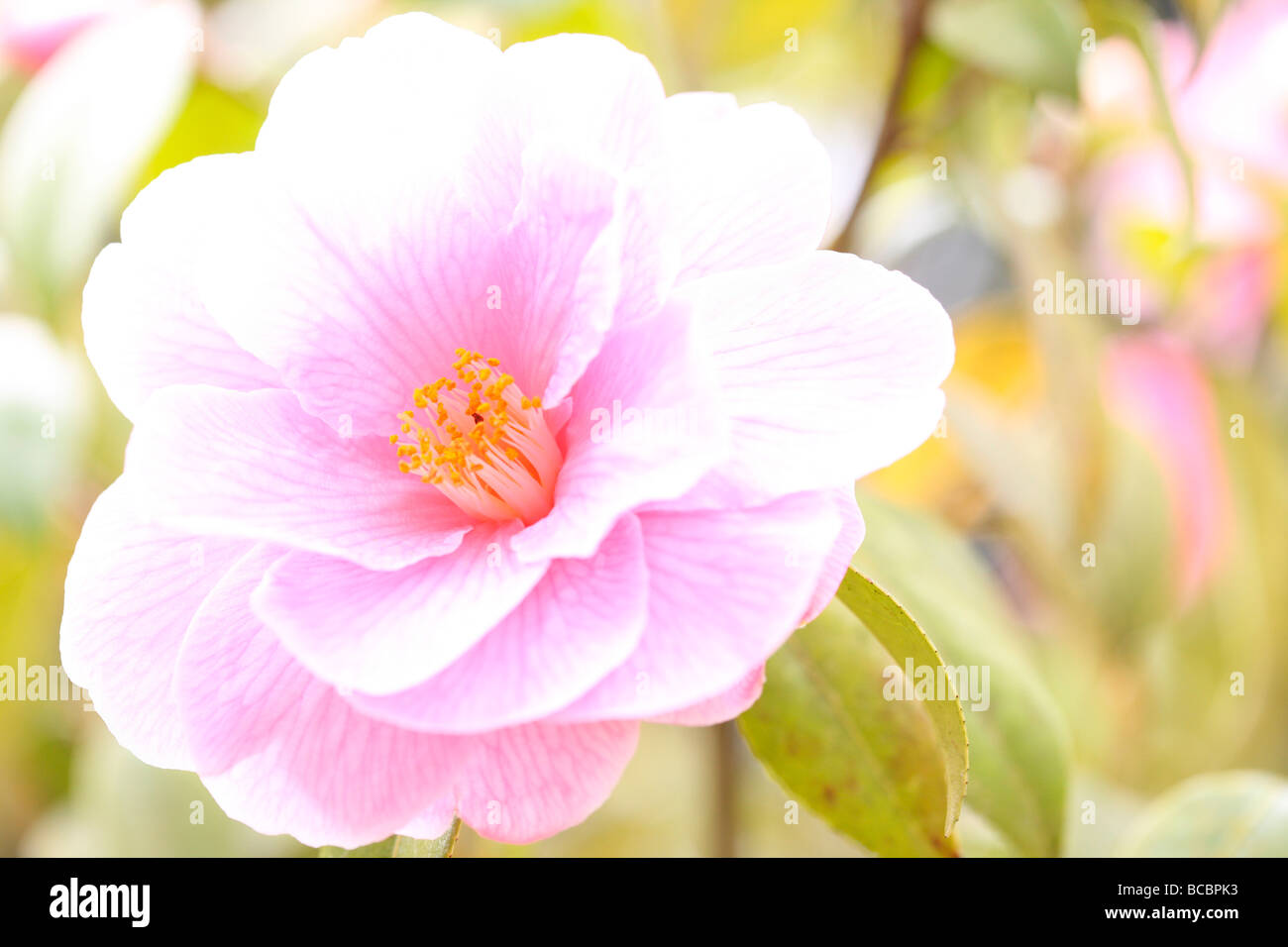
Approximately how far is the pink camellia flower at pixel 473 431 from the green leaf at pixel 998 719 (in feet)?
0.63

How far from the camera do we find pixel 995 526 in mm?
1010

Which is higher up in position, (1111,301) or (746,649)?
(1111,301)

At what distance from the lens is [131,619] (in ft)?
1.27

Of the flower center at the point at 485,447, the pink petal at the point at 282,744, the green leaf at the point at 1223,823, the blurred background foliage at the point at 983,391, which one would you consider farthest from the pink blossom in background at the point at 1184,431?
the pink petal at the point at 282,744

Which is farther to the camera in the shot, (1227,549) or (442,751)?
(1227,549)

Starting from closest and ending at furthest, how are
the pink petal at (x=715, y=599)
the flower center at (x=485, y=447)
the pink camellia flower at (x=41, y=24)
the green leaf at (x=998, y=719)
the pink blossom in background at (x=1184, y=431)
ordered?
the pink petal at (x=715, y=599)
the flower center at (x=485, y=447)
the green leaf at (x=998, y=719)
the pink camellia flower at (x=41, y=24)
the pink blossom in background at (x=1184, y=431)

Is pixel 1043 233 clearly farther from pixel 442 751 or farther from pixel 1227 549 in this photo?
pixel 442 751

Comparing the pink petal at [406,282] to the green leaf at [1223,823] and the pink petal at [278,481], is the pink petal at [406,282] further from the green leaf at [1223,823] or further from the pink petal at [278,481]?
the green leaf at [1223,823]

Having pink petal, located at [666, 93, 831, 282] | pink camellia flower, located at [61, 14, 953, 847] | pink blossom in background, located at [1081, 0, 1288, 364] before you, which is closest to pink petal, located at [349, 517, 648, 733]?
pink camellia flower, located at [61, 14, 953, 847]

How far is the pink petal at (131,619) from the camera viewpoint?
0.38m

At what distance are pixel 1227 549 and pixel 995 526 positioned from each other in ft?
0.63
